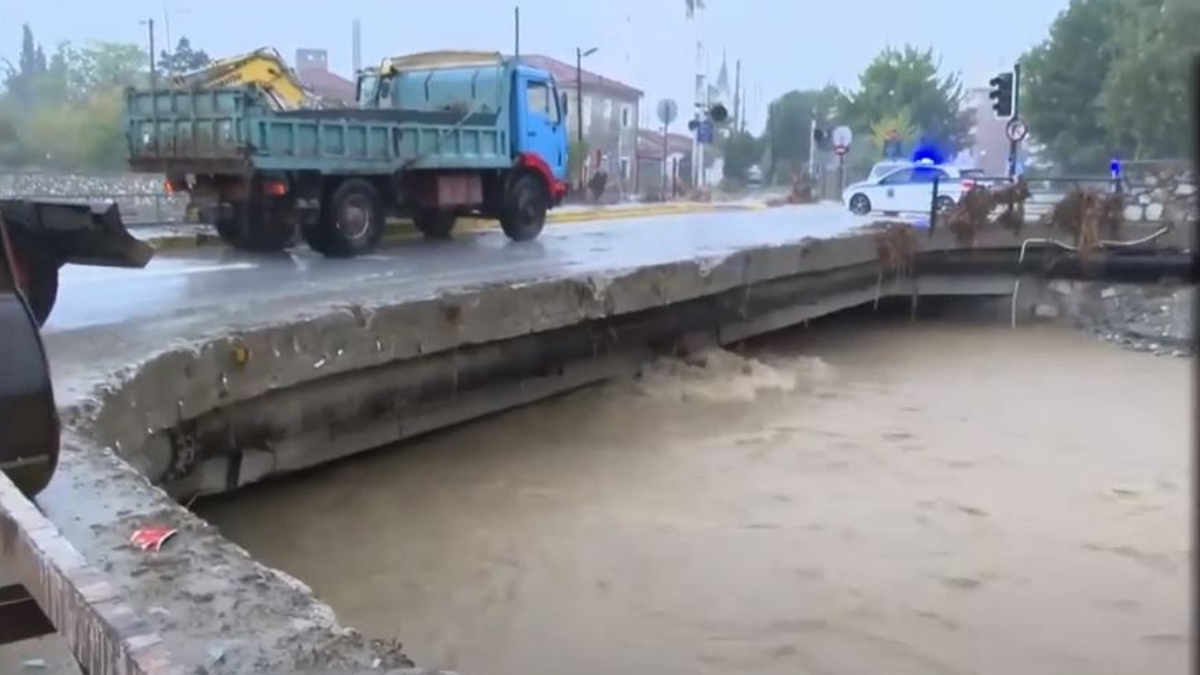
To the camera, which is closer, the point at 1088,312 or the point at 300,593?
the point at 300,593

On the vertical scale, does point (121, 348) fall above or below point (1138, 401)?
above

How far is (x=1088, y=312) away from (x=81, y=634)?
580 inches

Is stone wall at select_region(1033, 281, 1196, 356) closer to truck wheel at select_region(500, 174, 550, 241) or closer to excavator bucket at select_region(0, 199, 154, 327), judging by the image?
truck wheel at select_region(500, 174, 550, 241)

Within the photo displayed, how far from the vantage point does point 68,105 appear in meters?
12.8

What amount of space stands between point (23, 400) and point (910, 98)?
43031 millimetres

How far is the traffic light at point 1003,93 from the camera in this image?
19922 mm

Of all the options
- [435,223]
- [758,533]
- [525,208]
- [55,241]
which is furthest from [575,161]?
[758,533]

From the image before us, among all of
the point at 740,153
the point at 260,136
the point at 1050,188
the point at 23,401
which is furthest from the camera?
the point at 740,153

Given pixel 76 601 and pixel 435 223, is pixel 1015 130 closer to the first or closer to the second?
pixel 435 223

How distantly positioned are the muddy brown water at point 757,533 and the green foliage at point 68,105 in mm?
4885

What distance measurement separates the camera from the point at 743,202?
1145 inches

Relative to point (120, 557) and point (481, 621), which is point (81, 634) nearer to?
point (120, 557)

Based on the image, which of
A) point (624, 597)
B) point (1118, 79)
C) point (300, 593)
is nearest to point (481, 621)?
point (624, 597)

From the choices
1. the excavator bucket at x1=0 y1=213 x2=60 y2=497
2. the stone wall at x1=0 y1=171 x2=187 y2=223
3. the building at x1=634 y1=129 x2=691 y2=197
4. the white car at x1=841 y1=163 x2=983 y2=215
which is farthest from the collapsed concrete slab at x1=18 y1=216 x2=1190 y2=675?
the building at x1=634 y1=129 x2=691 y2=197
